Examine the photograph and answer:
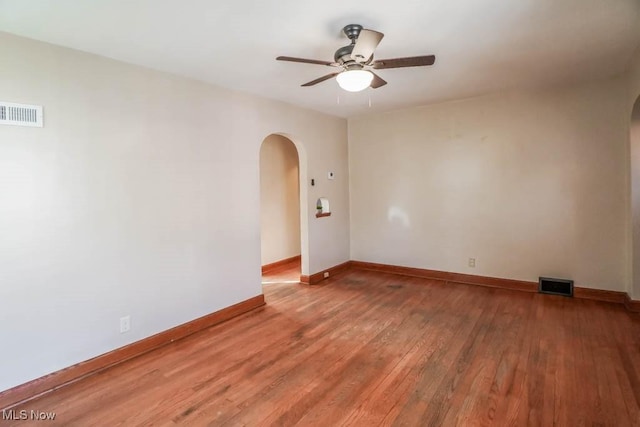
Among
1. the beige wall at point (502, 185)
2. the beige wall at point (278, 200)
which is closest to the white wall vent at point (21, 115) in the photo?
the beige wall at point (278, 200)

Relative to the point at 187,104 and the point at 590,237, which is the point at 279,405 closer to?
the point at 187,104

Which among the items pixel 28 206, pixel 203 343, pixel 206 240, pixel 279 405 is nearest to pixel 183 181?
pixel 206 240

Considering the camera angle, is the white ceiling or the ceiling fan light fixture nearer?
the white ceiling

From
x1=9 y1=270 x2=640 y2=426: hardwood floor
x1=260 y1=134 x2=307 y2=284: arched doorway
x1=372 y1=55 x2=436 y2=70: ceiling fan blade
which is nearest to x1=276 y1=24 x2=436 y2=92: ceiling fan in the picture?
x1=372 y1=55 x2=436 y2=70: ceiling fan blade

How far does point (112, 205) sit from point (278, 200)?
3361mm

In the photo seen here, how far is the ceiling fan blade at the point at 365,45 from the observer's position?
1.99m

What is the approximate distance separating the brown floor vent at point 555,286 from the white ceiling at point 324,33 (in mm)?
2358

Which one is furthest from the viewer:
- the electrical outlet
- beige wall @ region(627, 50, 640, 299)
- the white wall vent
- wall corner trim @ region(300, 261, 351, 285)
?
wall corner trim @ region(300, 261, 351, 285)

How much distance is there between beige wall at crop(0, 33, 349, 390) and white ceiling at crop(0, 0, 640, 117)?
29cm

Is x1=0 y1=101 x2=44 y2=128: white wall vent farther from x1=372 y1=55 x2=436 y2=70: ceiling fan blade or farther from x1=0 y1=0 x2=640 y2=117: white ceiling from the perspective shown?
x1=372 y1=55 x2=436 y2=70: ceiling fan blade

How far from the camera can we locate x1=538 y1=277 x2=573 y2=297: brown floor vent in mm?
3955

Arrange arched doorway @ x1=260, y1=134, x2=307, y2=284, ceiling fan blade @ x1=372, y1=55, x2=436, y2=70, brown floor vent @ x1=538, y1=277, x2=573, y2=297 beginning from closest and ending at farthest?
ceiling fan blade @ x1=372, y1=55, x2=436, y2=70, brown floor vent @ x1=538, y1=277, x2=573, y2=297, arched doorway @ x1=260, y1=134, x2=307, y2=284

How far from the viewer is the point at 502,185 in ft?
14.1

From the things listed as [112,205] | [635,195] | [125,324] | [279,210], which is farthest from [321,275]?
[635,195]
